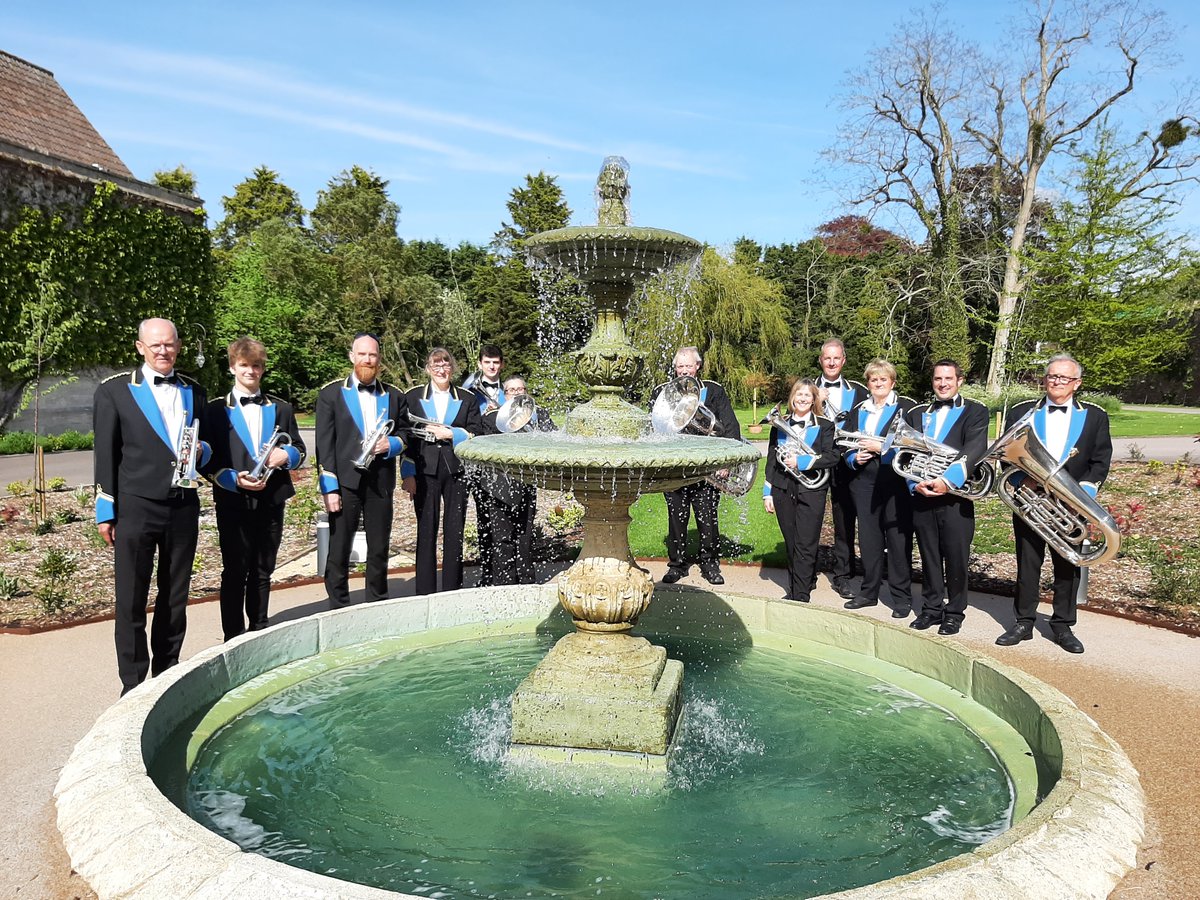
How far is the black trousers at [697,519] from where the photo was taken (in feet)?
27.1

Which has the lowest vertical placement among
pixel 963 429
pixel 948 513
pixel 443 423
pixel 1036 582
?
pixel 1036 582

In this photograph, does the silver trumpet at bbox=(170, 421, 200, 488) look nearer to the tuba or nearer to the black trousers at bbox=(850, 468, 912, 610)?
the tuba

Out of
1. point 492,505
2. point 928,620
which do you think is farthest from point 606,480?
point 928,620

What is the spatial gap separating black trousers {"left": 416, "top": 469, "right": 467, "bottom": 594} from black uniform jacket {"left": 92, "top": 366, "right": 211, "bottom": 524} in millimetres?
2510

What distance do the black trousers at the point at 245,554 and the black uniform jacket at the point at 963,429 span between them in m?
4.96

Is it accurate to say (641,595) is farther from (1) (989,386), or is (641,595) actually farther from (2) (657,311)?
(2) (657,311)

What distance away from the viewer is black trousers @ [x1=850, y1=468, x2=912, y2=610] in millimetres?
7289

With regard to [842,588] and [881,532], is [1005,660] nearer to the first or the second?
[881,532]

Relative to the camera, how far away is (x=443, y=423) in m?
7.36

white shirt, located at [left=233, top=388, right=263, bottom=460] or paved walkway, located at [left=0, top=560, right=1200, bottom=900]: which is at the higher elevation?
white shirt, located at [left=233, top=388, right=263, bottom=460]

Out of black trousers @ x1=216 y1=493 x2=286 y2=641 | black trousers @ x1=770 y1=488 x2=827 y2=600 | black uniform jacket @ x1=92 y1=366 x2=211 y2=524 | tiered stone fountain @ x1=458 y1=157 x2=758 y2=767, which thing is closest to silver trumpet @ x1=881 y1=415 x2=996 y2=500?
black trousers @ x1=770 y1=488 x2=827 y2=600

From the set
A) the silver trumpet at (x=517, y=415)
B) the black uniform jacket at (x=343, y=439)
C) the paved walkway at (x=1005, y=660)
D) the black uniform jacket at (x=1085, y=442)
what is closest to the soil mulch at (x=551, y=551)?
the paved walkway at (x=1005, y=660)

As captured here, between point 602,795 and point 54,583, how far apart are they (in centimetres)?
651

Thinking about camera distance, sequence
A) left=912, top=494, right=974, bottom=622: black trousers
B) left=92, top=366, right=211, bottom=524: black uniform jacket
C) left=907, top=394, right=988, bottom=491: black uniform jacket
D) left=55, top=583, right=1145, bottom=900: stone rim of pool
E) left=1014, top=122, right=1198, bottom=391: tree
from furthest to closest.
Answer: left=1014, top=122, right=1198, bottom=391: tree → left=912, top=494, right=974, bottom=622: black trousers → left=907, top=394, right=988, bottom=491: black uniform jacket → left=92, top=366, right=211, bottom=524: black uniform jacket → left=55, top=583, right=1145, bottom=900: stone rim of pool
